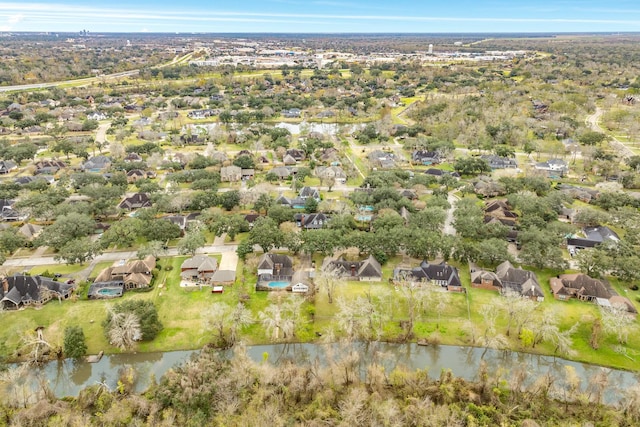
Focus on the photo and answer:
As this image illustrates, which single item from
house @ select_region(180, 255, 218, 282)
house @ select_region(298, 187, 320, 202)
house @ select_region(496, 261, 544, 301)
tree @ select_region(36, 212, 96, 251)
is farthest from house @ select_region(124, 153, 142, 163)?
house @ select_region(496, 261, 544, 301)

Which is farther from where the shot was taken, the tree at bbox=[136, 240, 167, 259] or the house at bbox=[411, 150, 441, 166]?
the house at bbox=[411, 150, 441, 166]

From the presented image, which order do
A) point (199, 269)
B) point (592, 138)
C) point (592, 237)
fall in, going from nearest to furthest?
point (199, 269) → point (592, 237) → point (592, 138)

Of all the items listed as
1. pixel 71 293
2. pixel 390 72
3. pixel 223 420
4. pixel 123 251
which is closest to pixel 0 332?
pixel 71 293

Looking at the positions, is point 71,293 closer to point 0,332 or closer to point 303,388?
point 0,332

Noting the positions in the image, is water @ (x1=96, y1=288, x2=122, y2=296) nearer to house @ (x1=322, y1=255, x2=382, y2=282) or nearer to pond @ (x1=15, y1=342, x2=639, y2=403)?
pond @ (x1=15, y1=342, x2=639, y2=403)

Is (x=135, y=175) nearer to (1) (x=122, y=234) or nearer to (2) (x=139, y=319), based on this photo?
(1) (x=122, y=234)

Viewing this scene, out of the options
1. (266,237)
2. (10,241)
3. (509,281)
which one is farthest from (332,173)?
(10,241)
